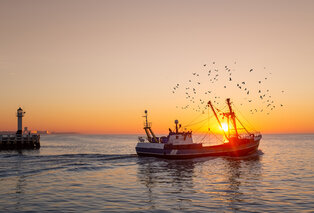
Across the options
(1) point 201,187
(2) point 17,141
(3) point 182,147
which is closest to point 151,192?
(1) point 201,187

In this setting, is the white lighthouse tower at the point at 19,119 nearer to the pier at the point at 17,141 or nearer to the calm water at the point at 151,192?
the pier at the point at 17,141

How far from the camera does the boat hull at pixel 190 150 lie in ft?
178

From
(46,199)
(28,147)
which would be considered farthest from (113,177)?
(28,147)

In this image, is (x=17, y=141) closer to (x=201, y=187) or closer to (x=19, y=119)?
(x=19, y=119)

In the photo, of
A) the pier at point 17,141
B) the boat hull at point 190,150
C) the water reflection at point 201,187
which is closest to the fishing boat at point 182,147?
the boat hull at point 190,150

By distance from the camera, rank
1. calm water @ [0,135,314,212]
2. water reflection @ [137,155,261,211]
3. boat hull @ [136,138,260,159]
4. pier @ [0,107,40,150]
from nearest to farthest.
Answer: calm water @ [0,135,314,212], water reflection @ [137,155,261,211], boat hull @ [136,138,260,159], pier @ [0,107,40,150]

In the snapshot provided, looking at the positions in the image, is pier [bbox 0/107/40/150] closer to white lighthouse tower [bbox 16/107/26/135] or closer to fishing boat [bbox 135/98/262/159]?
white lighthouse tower [bbox 16/107/26/135]

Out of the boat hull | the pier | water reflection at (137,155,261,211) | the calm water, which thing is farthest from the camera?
the pier

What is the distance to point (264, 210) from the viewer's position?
19.5 meters

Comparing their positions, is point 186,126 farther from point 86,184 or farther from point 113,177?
point 86,184

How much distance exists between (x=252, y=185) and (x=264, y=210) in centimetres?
973

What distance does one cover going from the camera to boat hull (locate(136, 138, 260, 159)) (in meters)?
54.3

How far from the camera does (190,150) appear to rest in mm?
54781

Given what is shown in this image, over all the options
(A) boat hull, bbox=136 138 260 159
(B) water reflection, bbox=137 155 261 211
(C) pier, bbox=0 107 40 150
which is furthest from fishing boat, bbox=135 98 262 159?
(C) pier, bbox=0 107 40 150
